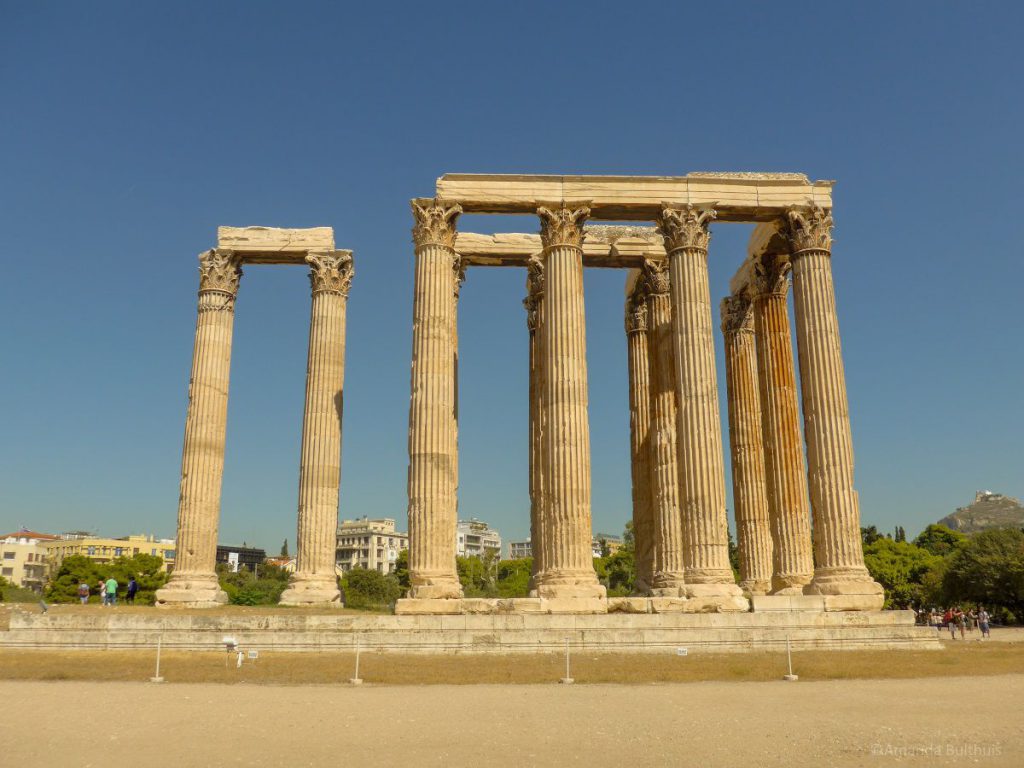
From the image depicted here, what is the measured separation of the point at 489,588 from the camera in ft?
308

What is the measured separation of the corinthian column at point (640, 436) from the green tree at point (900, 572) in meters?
42.9

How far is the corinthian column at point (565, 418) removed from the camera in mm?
27078

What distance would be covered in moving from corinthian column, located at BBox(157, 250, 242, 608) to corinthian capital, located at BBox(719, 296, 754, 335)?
22.5 meters

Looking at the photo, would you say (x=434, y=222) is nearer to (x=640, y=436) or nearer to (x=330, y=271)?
(x=330, y=271)

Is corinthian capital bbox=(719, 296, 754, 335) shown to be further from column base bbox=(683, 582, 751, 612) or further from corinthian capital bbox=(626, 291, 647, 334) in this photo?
column base bbox=(683, 582, 751, 612)

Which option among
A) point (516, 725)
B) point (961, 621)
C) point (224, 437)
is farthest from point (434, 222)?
point (961, 621)

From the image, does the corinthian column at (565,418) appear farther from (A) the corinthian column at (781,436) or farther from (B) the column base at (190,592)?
(B) the column base at (190,592)

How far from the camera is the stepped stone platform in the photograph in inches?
917

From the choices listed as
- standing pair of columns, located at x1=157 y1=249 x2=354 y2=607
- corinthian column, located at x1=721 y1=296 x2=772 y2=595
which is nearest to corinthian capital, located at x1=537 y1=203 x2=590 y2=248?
standing pair of columns, located at x1=157 y1=249 x2=354 y2=607

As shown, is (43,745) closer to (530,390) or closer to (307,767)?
(307,767)

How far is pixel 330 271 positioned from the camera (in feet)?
117

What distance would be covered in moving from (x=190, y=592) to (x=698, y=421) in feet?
68.0

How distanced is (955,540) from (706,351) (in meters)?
92.8

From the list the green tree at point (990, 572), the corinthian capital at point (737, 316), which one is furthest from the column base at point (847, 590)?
the green tree at point (990, 572)
